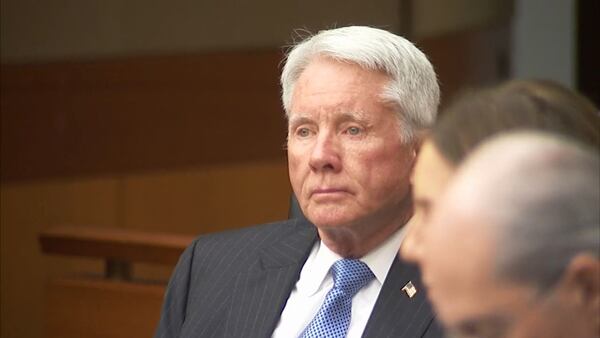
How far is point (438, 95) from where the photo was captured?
8.29 feet

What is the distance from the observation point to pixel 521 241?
38.7 inches

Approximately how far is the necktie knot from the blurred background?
2526 millimetres

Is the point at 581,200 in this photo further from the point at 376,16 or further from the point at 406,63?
the point at 376,16

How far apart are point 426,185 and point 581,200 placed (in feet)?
0.54

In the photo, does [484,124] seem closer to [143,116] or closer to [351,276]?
[351,276]

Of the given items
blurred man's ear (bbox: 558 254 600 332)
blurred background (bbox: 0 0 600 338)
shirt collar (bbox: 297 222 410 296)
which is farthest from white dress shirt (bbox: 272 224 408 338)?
blurred background (bbox: 0 0 600 338)

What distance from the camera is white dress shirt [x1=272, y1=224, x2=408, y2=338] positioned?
7.95ft

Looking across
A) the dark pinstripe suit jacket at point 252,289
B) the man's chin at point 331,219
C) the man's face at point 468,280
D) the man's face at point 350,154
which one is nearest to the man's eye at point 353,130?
the man's face at point 350,154

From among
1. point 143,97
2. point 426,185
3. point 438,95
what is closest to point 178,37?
point 143,97

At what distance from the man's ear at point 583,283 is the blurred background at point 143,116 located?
3.93 m

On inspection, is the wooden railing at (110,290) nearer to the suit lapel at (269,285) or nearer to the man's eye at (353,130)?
the suit lapel at (269,285)

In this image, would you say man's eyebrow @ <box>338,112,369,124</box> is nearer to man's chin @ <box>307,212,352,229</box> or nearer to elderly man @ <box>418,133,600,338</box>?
man's chin @ <box>307,212,352,229</box>

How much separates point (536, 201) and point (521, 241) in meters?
0.03

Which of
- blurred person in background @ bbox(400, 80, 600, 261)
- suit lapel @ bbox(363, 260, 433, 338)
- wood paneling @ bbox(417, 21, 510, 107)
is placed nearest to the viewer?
blurred person in background @ bbox(400, 80, 600, 261)
